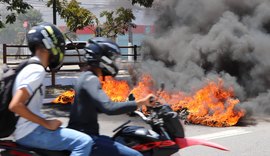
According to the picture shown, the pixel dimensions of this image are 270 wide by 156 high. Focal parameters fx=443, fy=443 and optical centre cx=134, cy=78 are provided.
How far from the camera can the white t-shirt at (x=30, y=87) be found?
9.27 feet

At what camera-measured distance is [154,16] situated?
54.6 ft

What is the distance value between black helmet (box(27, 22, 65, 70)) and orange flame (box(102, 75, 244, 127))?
5.28 m

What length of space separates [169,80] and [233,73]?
1.91 metres

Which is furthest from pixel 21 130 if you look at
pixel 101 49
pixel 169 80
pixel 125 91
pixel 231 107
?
pixel 169 80

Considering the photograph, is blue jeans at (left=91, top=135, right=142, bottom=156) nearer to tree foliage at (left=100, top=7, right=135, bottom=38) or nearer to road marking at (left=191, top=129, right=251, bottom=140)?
road marking at (left=191, top=129, right=251, bottom=140)

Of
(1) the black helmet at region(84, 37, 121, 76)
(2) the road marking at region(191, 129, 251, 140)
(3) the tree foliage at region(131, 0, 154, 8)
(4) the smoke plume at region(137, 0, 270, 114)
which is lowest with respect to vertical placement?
(2) the road marking at region(191, 129, 251, 140)

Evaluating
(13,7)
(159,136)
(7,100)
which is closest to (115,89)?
(13,7)

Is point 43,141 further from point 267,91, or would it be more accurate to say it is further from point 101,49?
point 267,91

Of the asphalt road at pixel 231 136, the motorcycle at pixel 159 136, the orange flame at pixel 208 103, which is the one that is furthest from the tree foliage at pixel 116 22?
the motorcycle at pixel 159 136

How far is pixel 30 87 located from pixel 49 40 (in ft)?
1.24

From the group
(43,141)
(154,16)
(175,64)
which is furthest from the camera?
(154,16)

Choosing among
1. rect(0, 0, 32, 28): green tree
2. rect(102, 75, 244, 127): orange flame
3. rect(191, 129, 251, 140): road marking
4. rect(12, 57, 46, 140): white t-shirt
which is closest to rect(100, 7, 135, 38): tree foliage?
rect(0, 0, 32, 28): green tree

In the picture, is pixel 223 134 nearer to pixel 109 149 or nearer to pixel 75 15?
pixel 109 149

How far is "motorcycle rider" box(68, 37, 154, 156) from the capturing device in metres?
3.03
